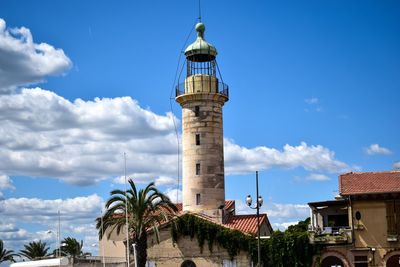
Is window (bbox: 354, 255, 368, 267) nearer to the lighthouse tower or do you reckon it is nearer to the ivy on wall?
the ivy on wall

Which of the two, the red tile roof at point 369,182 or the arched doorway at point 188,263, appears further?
the arched doorway at point 188,263

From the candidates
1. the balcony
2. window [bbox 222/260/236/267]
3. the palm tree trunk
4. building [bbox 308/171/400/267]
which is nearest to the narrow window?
building [bbox 308/171/400/267]

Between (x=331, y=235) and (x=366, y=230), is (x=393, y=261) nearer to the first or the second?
(x=366, y=230)

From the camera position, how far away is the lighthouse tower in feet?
157

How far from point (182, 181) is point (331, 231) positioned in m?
12.7

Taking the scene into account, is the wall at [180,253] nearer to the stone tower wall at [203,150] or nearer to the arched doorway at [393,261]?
the stone tower wall at [203,150]

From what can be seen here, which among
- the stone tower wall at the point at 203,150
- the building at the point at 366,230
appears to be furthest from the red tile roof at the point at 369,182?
the stone tower wall at the point at 203,150

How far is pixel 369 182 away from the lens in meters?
43.5

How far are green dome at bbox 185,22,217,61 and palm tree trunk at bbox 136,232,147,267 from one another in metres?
15.6

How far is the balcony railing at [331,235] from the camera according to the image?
139ft

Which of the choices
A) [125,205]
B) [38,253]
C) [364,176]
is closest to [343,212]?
[364,176]

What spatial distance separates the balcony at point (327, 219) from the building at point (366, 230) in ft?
0.23

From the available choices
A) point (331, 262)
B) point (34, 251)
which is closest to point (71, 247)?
point (34, 251)

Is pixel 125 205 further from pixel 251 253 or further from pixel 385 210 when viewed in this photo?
pixel 385 210
